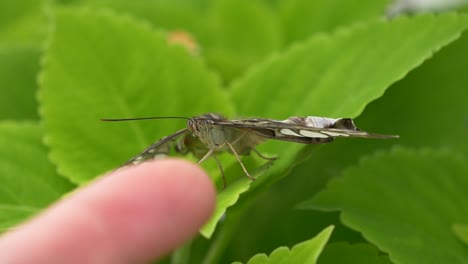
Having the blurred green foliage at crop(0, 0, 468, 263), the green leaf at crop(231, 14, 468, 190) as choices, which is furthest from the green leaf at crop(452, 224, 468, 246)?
the green leaf at crop(231, 14, 468, 190)

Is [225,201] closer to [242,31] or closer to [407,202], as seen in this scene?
[407,202]

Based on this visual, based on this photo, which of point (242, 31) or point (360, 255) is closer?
point (360, 255)

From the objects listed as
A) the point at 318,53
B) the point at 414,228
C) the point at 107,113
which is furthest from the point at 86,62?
the point at 414,228

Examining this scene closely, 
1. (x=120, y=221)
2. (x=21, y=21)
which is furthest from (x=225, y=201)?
(x=21, y=21)

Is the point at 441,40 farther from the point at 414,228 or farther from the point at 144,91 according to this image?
the point at 144,91

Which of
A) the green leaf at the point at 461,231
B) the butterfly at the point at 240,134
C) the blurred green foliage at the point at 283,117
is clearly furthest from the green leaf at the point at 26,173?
the green leaf at the point at 461,231

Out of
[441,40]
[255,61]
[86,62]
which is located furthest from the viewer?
[255,61]

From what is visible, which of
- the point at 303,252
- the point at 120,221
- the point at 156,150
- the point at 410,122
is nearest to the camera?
the point at 120,221

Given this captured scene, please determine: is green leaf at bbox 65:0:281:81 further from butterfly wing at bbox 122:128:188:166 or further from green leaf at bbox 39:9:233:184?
butterfly wing at bbox 122:128:188:166
